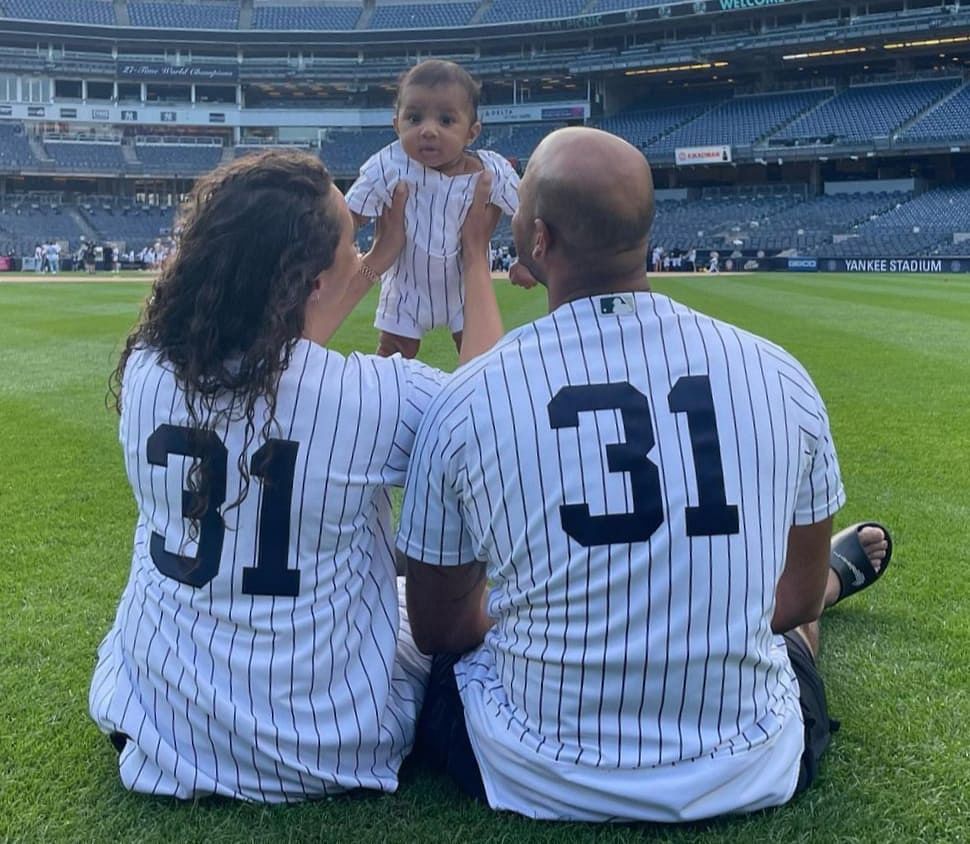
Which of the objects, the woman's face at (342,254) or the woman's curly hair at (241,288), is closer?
the woman's curly hair at (241,288)

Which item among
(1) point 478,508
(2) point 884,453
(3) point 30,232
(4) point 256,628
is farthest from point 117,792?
(3) point 30,232

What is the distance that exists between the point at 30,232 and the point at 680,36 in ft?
118

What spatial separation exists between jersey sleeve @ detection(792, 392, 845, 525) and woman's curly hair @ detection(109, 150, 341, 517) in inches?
45.3

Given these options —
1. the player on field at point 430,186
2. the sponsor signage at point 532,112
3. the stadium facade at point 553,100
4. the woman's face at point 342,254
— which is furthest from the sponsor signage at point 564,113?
the woman's face at point 342,254

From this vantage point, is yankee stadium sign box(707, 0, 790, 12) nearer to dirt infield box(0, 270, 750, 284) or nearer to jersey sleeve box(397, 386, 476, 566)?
dirt infield box(0, 270, 750, 284)

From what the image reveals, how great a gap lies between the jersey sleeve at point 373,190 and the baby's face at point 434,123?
0.48 ft

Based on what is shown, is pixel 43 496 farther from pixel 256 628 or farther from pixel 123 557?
pixel 256 628

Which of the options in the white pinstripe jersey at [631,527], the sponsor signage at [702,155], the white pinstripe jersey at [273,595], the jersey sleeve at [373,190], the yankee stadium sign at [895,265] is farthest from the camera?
the sponsor signage at [702,155]

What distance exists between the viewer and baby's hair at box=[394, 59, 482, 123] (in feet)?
14.6

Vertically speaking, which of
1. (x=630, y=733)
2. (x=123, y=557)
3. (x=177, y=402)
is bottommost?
(x=123, y=557)

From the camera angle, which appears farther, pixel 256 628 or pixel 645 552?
pixel 256 628

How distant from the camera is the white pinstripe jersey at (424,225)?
4.75m

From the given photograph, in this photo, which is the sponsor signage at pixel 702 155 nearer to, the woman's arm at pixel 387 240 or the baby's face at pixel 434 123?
the baby's face at pixel 434 123

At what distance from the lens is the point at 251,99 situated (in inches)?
2457
